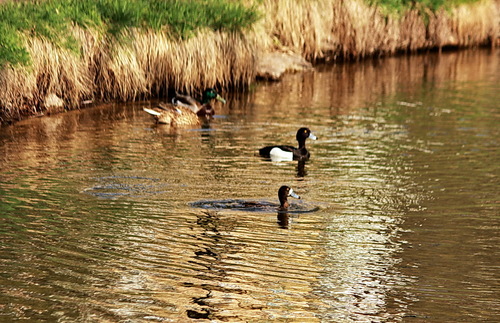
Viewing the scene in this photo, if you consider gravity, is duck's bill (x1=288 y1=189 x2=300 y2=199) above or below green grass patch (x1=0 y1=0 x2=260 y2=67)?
below

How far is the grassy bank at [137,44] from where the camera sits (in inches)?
718

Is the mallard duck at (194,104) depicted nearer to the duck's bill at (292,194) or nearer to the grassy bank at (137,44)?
the grassy bank at (137,44)

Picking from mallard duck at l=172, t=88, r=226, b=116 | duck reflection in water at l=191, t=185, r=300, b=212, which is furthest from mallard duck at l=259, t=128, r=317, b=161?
mallard duck at l=172, t=88, r=226, b=116

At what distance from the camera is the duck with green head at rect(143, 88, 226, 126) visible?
19.0 metres

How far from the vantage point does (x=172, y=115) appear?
18.9 metres

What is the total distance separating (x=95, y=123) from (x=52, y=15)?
2.41 m

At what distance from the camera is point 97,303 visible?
803 cm

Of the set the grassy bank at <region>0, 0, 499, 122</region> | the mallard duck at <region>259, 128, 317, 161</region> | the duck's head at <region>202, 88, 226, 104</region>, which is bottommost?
the mallard duck at <region>259, 128, 317, 161</region>

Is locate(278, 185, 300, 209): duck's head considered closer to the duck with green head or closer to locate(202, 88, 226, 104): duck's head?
the duck with green head

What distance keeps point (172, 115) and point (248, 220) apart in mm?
7900

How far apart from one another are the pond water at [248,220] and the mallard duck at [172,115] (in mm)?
247

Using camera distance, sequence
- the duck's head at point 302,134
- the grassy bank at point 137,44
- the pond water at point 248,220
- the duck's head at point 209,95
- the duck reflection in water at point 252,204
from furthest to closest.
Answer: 1. the duck's head at point 209,95
2. the grassy bank at point 137,44
3. the duck's head at point 302,134
4. the duck reflection in water at point 252,204
5. the pond water at point 248,220

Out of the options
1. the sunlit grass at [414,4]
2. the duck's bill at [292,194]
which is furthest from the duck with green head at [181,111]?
the sunlit grass at [414,4]

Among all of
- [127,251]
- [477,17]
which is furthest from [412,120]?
[477,17]
